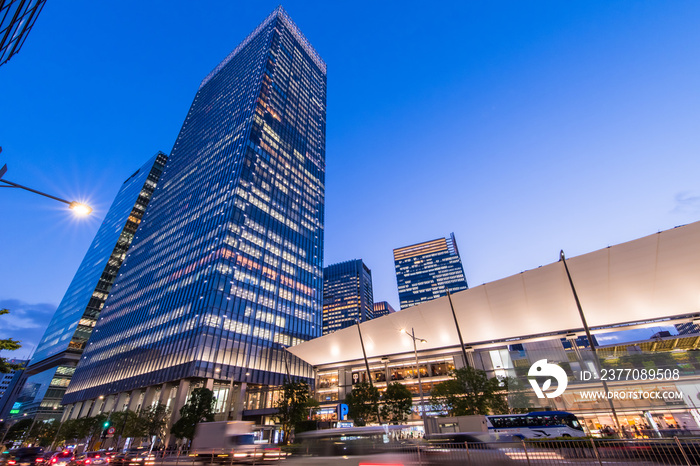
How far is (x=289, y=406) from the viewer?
40719 millimetres

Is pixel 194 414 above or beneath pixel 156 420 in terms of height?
above

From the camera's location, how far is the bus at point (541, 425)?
2495 centimetres

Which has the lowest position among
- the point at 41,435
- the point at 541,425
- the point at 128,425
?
the point at 541,425

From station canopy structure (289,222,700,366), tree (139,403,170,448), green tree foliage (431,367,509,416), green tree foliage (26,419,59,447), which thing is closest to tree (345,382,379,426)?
green tree foliage (431,367,509,416)

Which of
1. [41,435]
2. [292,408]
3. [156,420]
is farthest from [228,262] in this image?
[41,435]

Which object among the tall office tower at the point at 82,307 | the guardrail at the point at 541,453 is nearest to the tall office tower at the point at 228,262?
the tall office tower at the point at 82,307

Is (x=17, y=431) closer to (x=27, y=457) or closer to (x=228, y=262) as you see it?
(x=228, y=262)

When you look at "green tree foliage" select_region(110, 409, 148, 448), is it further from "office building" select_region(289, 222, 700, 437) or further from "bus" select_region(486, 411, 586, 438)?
"bus" select_region(486, 411, 586, 438)

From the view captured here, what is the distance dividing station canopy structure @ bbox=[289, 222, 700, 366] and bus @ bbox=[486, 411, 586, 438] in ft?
44.6

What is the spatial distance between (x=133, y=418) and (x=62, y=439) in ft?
98.5

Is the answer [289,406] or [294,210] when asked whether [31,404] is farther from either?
[289,406]

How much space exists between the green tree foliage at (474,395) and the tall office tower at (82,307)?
A: 126342 millimetres

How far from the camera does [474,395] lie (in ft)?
107

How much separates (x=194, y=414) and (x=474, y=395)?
39.4m
